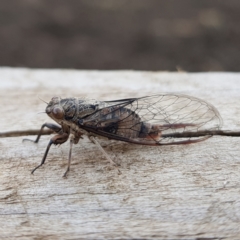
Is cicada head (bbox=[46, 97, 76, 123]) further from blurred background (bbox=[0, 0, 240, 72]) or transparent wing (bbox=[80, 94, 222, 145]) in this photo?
blurred background (bbox=[0, 0, 240, 72])

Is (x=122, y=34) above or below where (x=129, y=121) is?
above

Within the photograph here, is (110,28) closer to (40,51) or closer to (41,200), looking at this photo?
(40,51)

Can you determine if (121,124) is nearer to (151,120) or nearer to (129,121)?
(129,121)

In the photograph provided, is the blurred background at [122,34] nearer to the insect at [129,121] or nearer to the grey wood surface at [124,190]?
the insect at [129,121]

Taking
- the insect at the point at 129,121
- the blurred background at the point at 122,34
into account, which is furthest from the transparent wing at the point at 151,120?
the blurred background at the point at 122,34

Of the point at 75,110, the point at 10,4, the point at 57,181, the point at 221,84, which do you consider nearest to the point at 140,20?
the point at 10,4

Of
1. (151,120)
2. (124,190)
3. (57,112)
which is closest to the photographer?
(124,190)

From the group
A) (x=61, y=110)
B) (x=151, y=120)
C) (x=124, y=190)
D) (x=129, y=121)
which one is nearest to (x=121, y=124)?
(x=129, y=121)
